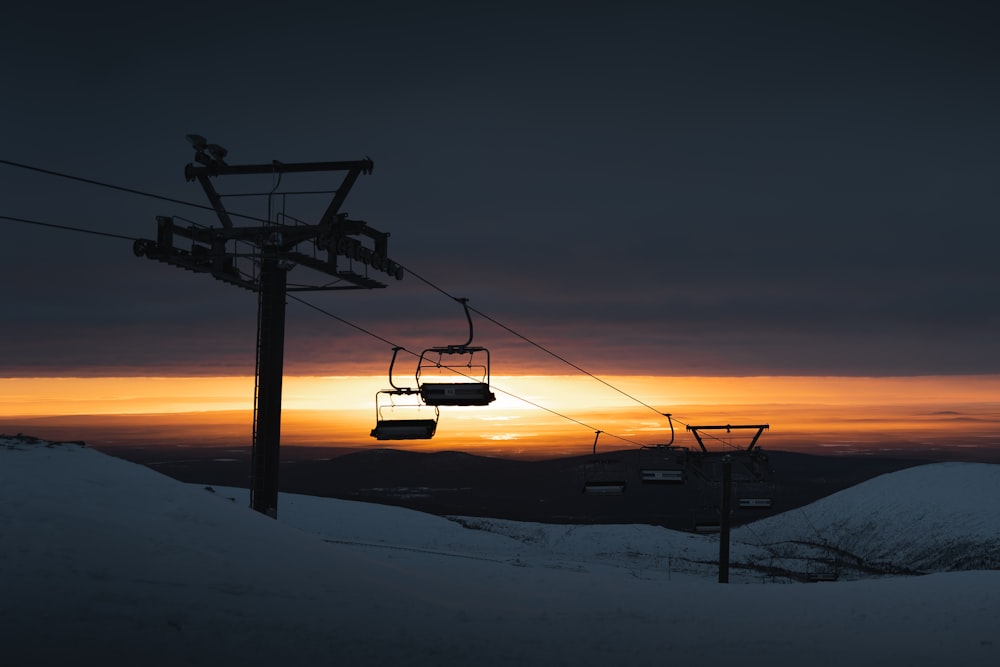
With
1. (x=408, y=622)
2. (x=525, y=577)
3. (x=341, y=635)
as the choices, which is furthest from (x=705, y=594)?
(x=341, y=635)

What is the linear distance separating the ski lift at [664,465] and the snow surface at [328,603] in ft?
19.0

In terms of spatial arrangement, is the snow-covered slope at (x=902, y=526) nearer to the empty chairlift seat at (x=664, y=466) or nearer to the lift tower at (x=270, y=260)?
the empty chairlift seat at (x=664, y=466)

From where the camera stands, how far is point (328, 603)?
2288 cm

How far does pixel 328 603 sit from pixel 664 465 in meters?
24.3

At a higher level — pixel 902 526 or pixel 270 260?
pixel 270 260

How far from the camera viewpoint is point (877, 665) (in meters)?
21.6

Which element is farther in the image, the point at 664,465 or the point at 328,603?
the point at 664,465

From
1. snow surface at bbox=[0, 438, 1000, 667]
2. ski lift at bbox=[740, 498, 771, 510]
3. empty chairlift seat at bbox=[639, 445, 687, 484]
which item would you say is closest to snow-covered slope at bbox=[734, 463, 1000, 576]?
ski lift at bbox=[740, 498, 771, 510]

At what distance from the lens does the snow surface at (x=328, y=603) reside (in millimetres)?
19125

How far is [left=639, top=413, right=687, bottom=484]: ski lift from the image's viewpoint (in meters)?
40.6

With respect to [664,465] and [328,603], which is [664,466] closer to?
[664,465]

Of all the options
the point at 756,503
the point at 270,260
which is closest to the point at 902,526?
the point at 756,503

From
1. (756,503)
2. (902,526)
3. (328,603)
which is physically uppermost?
(756,503)

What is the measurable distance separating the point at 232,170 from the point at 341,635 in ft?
63.2
